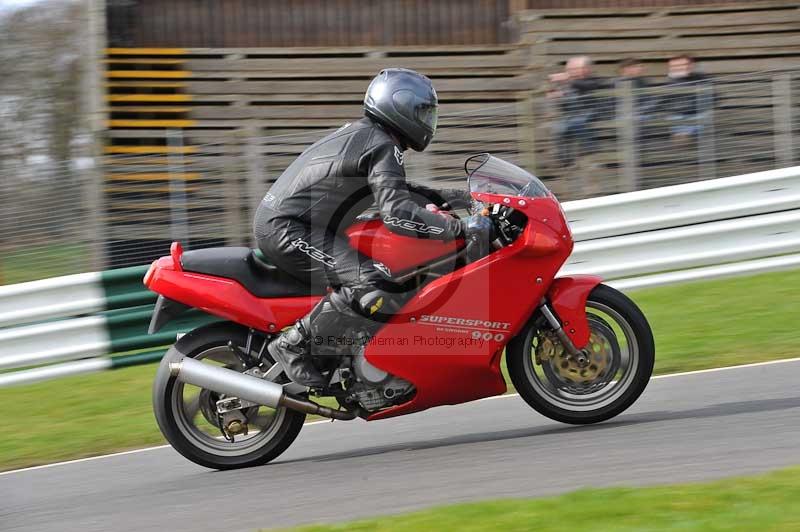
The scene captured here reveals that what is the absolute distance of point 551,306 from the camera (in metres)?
5.97

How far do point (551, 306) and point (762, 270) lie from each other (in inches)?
185

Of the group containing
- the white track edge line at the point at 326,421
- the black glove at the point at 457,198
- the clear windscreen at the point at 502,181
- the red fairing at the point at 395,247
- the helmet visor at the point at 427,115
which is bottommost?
the white track edge line at the point at 326,421

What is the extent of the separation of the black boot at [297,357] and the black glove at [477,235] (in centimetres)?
91

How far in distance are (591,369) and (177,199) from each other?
5.89 m

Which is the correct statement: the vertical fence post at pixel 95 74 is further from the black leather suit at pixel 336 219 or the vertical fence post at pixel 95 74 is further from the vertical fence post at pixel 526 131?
the black leather suit at pixel 336 219

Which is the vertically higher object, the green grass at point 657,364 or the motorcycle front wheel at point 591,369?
the motorcycle front wheel at point 591,369

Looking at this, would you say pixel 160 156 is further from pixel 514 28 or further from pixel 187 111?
pixel 514 28

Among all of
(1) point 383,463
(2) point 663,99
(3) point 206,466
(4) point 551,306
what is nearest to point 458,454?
(1) point 383,463

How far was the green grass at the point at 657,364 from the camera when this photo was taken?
7.33 m

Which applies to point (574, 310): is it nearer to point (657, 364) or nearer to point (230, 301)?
point (230, 301)

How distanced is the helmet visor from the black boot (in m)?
1.16

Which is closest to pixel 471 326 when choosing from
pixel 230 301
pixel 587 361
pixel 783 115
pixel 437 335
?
pixel 437 335

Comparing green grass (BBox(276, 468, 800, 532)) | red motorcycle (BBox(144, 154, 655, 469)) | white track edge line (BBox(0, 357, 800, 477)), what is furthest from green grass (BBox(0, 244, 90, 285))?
green grass (BBox(276, 468, 800, 532))

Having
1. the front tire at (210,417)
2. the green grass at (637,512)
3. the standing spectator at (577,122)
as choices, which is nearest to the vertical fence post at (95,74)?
the standing spectator at (577,122)
